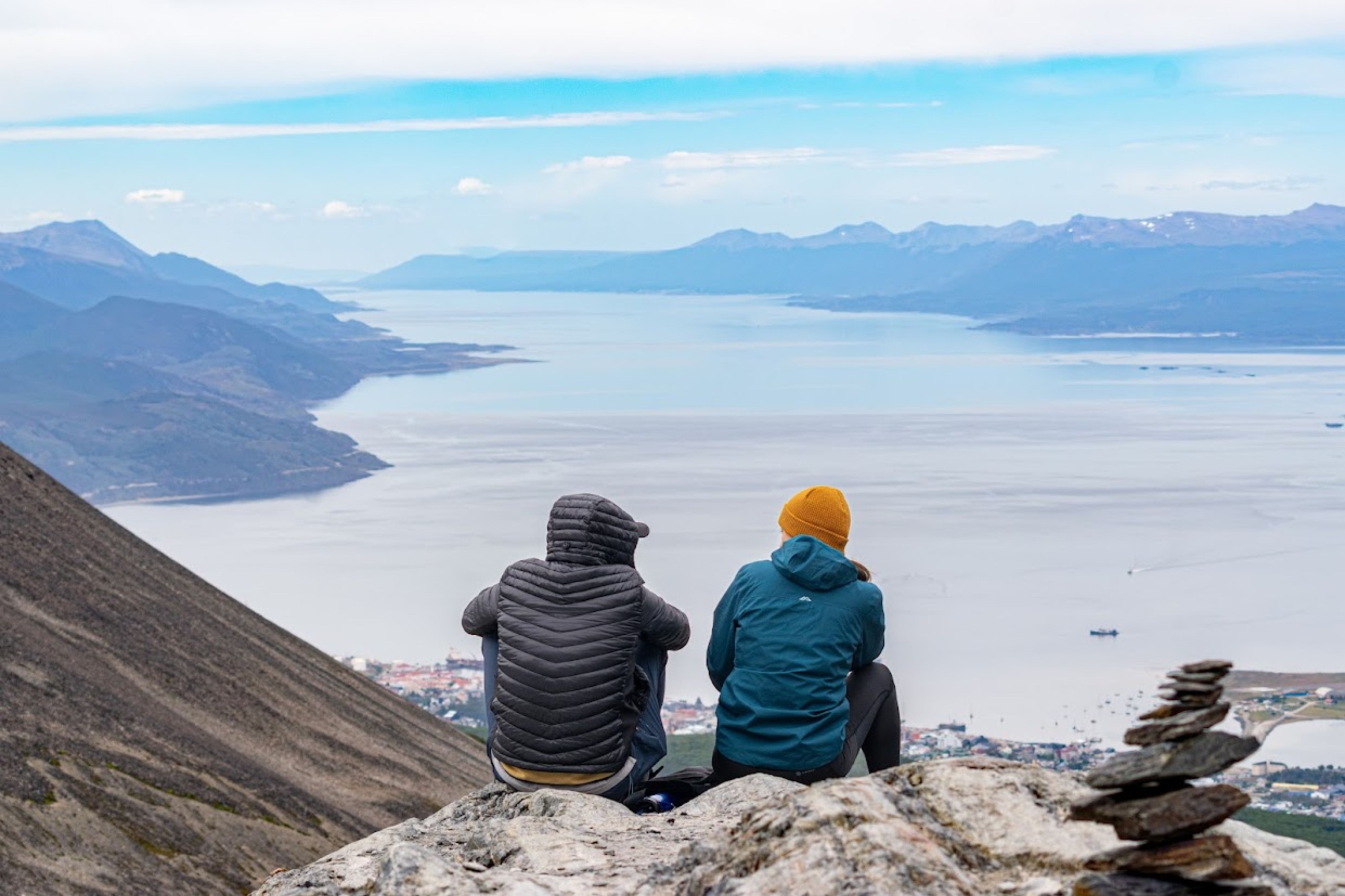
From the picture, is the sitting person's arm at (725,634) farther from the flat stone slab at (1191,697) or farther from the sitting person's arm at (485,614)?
the flat stone slab at (1191,697)

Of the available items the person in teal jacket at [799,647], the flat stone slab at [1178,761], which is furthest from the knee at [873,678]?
the flat stone slab at [1178,761]

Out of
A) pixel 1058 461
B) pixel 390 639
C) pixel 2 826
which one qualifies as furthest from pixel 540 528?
pixel 2 826

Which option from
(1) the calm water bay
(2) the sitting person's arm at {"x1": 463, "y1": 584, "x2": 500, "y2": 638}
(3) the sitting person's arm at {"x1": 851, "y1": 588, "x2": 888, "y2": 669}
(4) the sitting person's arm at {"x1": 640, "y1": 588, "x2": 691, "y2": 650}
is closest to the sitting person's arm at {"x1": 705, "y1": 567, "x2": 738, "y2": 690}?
(4) the sitting person's arm at {"x1": 640, "y1": 588, "x2": 691, "y2": 650}

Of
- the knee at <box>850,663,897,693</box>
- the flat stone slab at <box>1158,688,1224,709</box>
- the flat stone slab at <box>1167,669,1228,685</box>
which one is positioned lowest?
the knee at <box>850,663,897,693</box>

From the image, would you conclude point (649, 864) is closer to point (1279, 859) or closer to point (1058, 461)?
point (1279, 859)

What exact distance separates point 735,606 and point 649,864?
170cm

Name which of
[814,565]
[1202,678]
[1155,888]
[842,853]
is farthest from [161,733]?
[1202,678]

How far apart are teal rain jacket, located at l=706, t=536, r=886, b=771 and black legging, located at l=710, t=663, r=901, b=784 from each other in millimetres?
89

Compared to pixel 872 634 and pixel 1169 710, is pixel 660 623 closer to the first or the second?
pixel 872 634

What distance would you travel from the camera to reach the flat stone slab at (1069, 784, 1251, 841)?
3.95 m

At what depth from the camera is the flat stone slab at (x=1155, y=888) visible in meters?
3.93

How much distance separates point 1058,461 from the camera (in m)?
185

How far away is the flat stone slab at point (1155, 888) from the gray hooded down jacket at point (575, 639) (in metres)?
2.91

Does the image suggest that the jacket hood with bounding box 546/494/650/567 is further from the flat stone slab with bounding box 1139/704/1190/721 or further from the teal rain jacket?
the flat stone slab with bounding box 1139/704/1190/721
